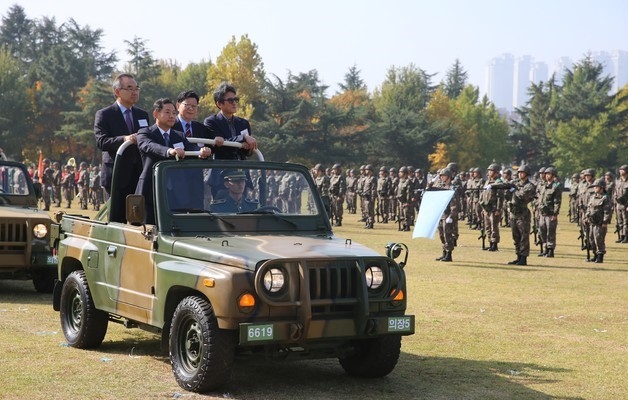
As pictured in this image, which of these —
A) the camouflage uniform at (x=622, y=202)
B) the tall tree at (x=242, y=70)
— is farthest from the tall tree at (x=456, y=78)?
the camouflage uniform at (x=622, y=202)

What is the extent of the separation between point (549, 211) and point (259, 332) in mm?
16412

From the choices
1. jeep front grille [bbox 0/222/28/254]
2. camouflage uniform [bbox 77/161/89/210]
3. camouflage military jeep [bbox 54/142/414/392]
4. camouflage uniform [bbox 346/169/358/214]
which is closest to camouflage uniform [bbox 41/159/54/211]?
camouflage uniform [bbox 77/161/89/210]

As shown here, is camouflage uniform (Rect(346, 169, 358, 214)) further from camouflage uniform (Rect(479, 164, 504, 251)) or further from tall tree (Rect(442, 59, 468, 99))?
tall tree (Rect(442, 59, 468, 99))

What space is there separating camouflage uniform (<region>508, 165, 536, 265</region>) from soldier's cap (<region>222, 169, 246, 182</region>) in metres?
12.7

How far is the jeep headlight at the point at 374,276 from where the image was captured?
295 inches

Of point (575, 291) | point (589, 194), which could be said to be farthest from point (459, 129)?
point (575, 291)

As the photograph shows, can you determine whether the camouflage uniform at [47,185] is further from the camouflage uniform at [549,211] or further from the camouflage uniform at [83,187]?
the camouflage uniform at [549,211]

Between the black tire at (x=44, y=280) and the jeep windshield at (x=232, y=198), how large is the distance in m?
5.82

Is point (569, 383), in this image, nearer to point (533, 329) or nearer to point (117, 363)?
point (533, 329)

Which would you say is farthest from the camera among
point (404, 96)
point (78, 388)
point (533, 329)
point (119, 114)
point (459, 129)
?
point (404, 96)

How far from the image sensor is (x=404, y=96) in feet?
275

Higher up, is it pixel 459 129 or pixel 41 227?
pixel 459 129

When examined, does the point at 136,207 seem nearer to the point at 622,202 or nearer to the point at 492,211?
the point at 492,211

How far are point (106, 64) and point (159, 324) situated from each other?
83.2 m
